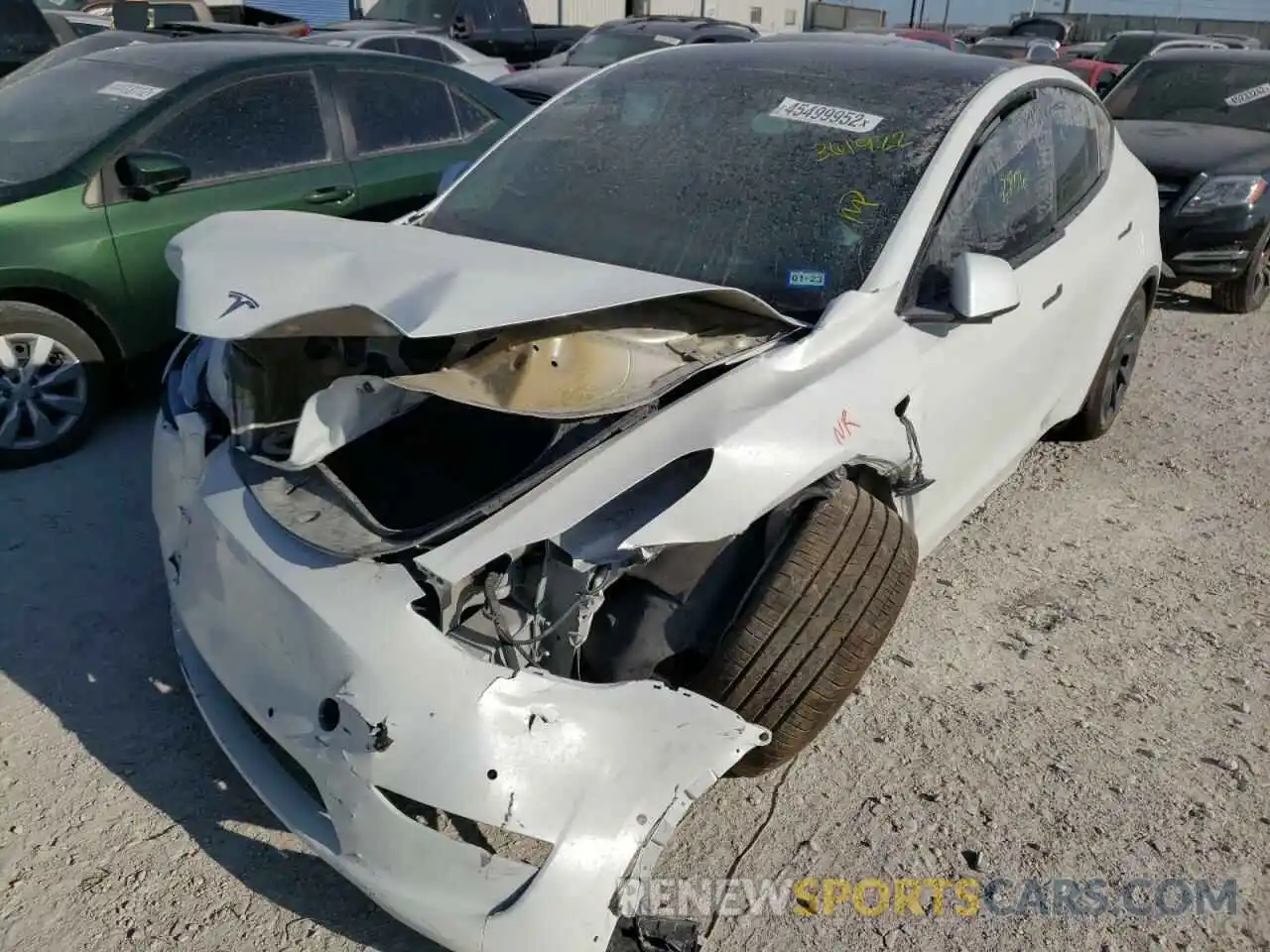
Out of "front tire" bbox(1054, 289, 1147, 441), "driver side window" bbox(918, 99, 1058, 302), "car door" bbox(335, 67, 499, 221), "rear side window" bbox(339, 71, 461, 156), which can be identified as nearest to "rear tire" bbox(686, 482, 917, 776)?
"driver side window" bbox(918, 99, 1058, 302)

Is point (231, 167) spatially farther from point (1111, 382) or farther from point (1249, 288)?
point (1249, 288)

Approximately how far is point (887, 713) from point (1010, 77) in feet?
6.88

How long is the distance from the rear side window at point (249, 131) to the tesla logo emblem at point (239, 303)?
259cm

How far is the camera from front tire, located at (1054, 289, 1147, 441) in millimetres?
4375

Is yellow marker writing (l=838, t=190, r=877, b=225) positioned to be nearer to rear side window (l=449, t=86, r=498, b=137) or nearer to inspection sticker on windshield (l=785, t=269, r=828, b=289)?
inspection sticker on windshield (l=785, t=269, r=828, b=289)

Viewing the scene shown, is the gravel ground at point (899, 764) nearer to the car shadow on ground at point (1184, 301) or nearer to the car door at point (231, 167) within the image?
the car door at point (231, 167)

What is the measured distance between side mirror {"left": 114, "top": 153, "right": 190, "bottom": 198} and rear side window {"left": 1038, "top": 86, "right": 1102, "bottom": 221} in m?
3.40

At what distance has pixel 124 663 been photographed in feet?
10.2

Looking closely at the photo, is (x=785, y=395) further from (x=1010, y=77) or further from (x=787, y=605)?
(x=1010, y=77)

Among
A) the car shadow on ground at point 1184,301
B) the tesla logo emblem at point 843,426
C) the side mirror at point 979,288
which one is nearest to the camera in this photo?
the tesla logo emblem at point 843,426

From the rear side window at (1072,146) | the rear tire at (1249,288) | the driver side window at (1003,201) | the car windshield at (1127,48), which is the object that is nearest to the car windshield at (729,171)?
the driver side window at (1003,201)

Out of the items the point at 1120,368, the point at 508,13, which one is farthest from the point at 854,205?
the point at 508,13

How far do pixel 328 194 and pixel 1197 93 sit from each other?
6.45 m

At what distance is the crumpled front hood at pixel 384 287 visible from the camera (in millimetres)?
2232
